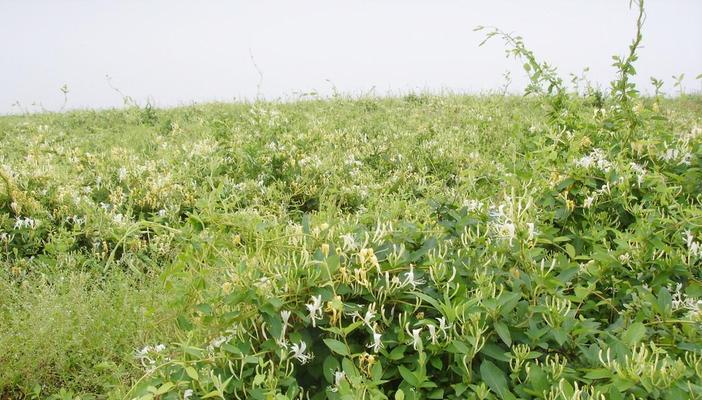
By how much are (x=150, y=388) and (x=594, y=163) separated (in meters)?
2.58

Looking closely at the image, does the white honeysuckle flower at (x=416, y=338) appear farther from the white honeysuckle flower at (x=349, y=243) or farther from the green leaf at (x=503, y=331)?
the white honeysuckle flower at (x=349, y=243)

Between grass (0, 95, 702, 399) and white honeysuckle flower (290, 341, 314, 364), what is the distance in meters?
0.04

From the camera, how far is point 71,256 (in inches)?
175

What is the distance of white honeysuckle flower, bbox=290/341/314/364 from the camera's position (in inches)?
73.4

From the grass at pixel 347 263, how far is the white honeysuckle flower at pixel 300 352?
0.14 feet

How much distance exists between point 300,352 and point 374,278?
1.22ft

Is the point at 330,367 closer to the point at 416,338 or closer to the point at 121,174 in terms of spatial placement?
the point at 416,338

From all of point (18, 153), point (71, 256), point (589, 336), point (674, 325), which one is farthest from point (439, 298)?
point (18, 153)

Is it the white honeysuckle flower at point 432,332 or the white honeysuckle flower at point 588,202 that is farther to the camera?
the white honeysuckle flower at point 588,202

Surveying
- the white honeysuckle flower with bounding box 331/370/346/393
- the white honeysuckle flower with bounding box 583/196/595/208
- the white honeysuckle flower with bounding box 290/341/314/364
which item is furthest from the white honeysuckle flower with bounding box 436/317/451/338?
the white honeysuckle flower with bounding box 583/196/595/208

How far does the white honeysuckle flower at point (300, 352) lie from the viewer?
6.11ft

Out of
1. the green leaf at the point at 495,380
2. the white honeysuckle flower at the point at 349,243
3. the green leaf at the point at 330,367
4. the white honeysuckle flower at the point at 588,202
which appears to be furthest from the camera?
the white honeysuckle flower at the point at 588,202

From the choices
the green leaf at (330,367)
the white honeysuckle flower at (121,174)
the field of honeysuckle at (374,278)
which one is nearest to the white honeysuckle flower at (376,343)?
the field of honeysuckle at (374,278)

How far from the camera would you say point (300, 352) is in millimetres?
1872
